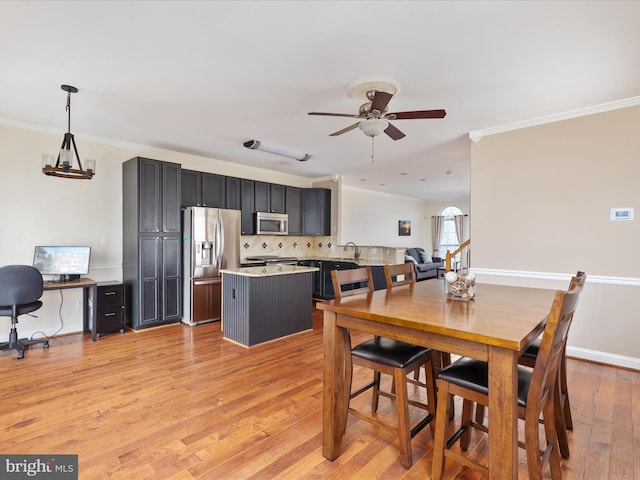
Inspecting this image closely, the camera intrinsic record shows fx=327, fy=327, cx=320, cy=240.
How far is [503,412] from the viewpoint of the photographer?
1.33 meters

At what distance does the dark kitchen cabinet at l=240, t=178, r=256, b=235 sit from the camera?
5.78 metres

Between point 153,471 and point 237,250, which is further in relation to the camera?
point 237,250

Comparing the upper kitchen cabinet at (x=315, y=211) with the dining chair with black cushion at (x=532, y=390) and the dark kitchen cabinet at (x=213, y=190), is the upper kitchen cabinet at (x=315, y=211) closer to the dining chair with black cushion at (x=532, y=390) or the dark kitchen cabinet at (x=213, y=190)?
the dark kitchen cabinet at (x=213, y=190)

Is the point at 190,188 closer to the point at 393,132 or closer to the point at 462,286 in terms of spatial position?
the point at 393,132

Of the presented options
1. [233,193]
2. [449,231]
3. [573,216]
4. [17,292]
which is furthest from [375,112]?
[449,231]

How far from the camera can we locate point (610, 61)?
2.45 m

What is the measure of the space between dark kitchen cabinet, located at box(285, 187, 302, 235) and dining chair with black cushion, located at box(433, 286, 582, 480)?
5.18 meters

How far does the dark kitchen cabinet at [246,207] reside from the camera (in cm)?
578

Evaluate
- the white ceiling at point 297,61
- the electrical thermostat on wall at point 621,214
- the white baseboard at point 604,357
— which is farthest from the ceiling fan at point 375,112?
the white baseboard at point 604,357

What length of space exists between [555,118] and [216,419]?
431 centimetres

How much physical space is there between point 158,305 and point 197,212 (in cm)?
140

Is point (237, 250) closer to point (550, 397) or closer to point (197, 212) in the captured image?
point (197, 212)

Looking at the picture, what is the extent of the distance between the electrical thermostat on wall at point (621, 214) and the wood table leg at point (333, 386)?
3216 millimetres

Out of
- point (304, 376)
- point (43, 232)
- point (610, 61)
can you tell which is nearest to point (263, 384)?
point (304, 376)
